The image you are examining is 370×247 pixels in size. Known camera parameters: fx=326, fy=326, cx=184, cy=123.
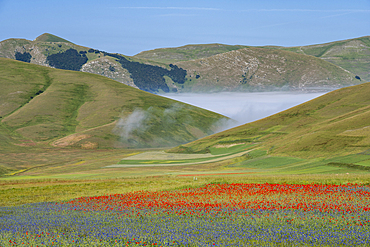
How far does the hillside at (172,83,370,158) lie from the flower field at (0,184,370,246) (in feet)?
157

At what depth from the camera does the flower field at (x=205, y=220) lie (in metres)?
18.3

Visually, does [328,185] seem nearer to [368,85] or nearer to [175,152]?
[175,152]

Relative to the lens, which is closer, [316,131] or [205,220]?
[205,220]

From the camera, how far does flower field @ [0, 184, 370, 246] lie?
18297 millimetres

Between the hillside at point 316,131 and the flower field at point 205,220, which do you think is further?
the hillside at point 316,131

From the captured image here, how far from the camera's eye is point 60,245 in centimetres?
1808

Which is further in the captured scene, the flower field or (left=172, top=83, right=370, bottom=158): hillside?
(left=172, top=83, right=370, bottom=158): hillside

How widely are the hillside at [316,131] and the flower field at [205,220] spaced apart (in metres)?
47.8

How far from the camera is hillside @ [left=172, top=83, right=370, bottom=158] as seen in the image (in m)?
81.6

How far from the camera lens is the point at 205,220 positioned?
75.4ft

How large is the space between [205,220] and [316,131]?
88968mm

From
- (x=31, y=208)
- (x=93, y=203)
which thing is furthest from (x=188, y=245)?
(x=31, y=208)

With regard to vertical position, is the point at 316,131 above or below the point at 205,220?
above

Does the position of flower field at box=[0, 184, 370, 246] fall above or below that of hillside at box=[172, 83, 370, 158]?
below
